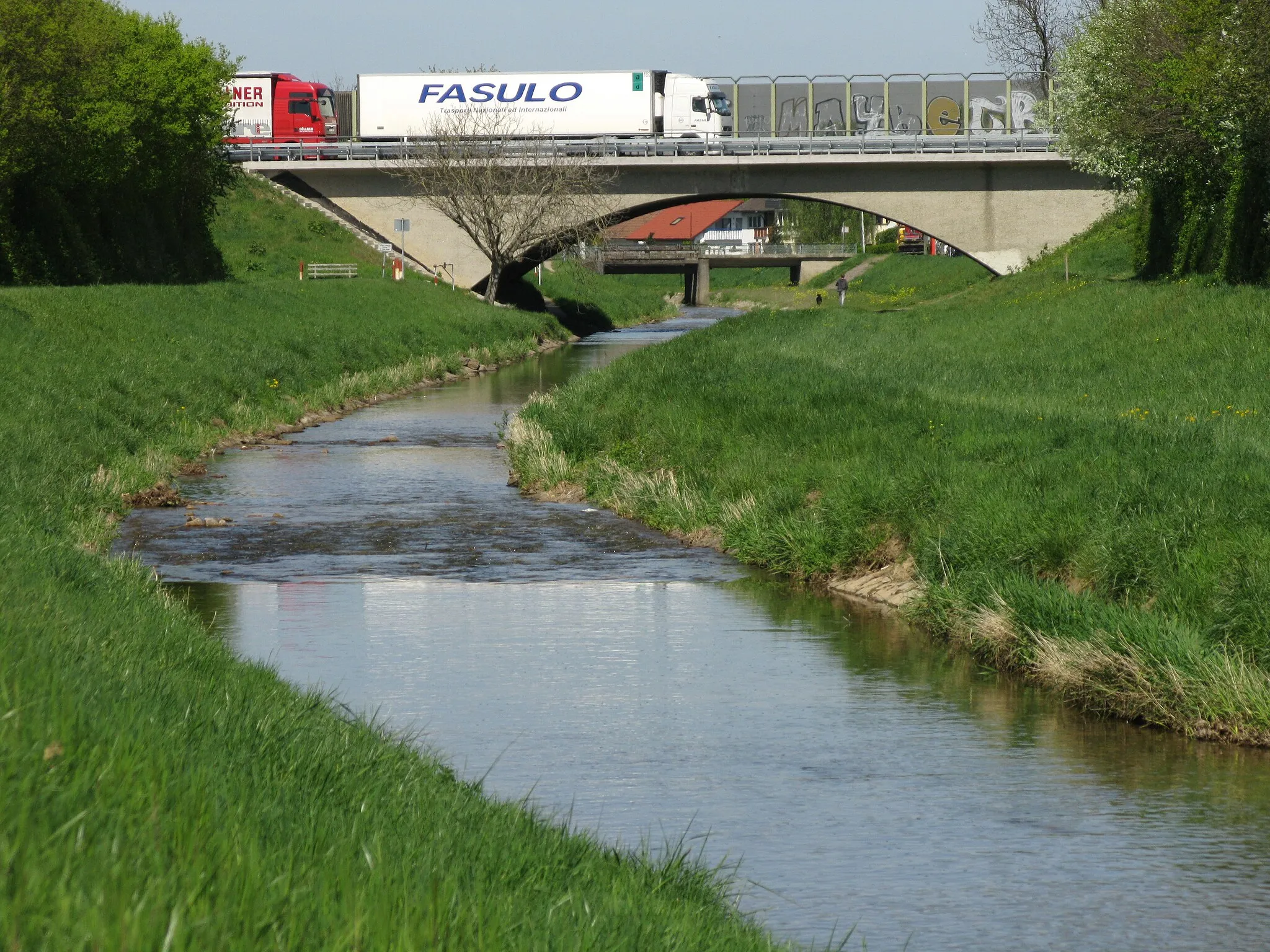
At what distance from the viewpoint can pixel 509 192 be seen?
2800 inches

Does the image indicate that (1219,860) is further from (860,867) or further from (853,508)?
(853,508)

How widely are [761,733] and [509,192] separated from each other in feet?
200

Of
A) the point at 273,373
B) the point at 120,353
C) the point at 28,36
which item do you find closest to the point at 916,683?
the point at 120,353

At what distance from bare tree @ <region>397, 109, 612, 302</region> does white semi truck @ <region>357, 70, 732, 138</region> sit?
479 cm

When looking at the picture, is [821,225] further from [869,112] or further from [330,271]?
[330,271]

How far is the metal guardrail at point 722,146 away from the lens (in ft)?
235

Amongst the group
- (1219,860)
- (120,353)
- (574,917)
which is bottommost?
(1219,860)

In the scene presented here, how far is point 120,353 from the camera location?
33281 millimetres

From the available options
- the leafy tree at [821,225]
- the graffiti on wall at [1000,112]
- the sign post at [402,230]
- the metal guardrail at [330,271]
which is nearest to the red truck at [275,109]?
the sign post at [402,230]

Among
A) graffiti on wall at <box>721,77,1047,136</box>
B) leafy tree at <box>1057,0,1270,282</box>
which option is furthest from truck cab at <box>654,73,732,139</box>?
leafy tree at <box>1057,0,1270,282</box>

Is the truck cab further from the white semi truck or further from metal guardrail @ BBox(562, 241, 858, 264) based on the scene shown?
metal guardrail @ BBox(562, 241, 858, 264)

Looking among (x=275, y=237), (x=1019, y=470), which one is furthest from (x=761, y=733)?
(x=275, y=237)

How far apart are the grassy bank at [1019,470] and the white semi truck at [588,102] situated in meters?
42.7

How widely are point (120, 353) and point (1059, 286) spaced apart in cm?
2402
